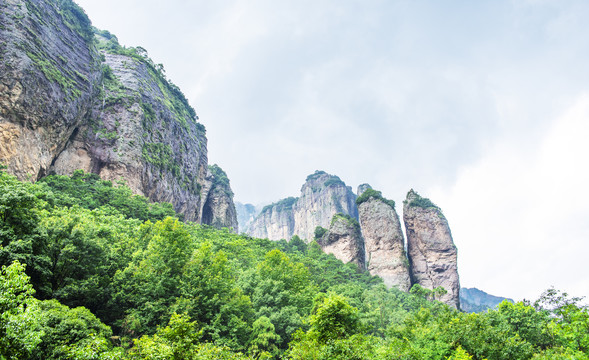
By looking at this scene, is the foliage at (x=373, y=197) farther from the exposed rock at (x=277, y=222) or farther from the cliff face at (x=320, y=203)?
the exposed rock at (x=277, y=222)

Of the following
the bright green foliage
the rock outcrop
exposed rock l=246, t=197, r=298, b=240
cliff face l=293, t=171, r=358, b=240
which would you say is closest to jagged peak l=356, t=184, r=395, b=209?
the rock outcrop

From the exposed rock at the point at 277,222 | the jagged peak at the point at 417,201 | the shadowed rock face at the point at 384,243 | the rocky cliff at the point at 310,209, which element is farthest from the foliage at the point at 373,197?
the exposed rock at the point at 277,222

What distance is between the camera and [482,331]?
20.4m

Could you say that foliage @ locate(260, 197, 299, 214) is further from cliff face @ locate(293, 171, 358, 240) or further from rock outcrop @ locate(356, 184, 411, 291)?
rock outcrop @ locate(356, 184, 411, 291)

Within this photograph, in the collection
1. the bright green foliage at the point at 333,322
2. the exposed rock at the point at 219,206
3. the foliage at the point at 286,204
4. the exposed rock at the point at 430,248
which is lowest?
the bright green foliage at the point at 333,322

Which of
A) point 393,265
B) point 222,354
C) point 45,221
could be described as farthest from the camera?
point 393,265

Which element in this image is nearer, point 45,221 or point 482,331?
point 45,221

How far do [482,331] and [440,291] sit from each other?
1543 inches

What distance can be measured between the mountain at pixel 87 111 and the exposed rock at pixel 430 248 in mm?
44521

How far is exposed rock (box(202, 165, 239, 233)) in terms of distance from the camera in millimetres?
75312

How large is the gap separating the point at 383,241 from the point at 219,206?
39457mm

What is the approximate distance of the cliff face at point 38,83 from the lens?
28.5 metres

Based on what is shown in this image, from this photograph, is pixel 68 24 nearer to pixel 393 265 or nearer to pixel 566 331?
pixel 566 331

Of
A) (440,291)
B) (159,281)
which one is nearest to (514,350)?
(159,281)
